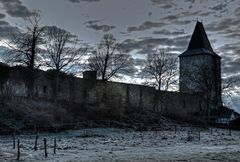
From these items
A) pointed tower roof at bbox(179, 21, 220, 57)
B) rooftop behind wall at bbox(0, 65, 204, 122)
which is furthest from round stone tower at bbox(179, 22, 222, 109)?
rooftop behind wall at bbox(0, 65, 204, 122)

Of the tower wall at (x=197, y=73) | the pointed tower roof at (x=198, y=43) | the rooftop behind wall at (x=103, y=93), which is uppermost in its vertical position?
the pointed tower roof at (x=198, y=43)

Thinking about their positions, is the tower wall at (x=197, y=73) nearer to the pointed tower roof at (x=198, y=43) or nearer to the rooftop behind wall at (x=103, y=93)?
the pointed tower roof at (x=198, y=43)

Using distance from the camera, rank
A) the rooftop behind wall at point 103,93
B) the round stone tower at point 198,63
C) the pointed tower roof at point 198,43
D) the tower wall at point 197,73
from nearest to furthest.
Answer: the rooftop behind wall at point 103,93 < the tower wall at point 197,73 < the round stone tower at point 198,63 < the pointed tower roof at point 198,43

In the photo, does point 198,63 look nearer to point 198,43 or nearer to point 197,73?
point 198,43

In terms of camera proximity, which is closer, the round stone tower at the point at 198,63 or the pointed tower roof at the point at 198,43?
the round stone tower at the point at 198,63

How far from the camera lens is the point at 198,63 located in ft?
266

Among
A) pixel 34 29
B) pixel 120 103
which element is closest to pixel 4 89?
pixel 34 29

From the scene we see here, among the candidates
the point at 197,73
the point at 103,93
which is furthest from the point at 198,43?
the point at 103,93

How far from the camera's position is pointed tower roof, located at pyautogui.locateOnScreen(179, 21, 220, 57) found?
82.1 m

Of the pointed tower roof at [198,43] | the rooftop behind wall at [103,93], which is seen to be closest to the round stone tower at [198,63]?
the pointed tower roof at [198,43]

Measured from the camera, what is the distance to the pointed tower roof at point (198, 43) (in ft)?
269

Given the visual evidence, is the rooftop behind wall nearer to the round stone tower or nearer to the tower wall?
the tower wall

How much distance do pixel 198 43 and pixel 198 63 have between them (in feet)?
15.1

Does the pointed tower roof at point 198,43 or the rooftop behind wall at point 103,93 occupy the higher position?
the pointed tower roof at point 198,43
